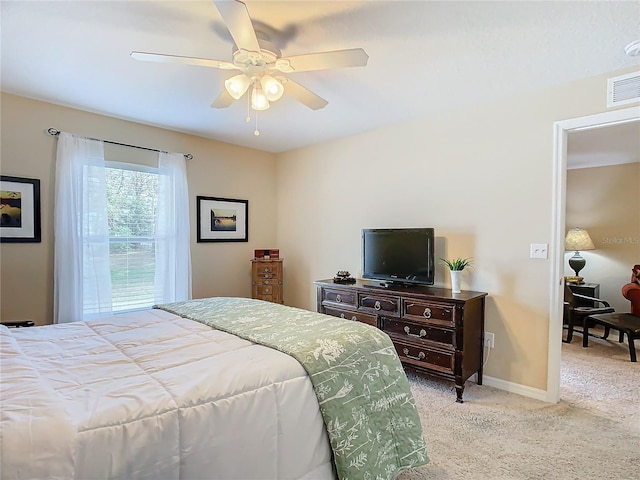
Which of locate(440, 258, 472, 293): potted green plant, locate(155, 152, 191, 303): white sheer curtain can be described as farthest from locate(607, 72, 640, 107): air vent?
locate(155, 152, 191, 303): white sheer curtain

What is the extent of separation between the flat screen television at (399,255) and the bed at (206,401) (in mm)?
1528

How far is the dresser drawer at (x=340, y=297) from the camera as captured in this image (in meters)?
3.49

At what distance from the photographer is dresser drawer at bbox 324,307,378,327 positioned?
332 cm

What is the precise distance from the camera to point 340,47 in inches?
88.4

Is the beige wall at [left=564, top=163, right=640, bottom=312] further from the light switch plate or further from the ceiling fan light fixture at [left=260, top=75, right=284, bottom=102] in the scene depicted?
the ceiling fan light fixture at [left=260, top=75, right=284, bottom=102]

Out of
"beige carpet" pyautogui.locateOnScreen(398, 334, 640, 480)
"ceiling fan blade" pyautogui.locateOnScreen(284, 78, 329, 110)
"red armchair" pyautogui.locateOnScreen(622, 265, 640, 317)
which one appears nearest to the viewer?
"beige carpet" pyautogui.locateOnScreen(398, 334, 640, 480)

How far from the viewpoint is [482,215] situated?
3176 mm

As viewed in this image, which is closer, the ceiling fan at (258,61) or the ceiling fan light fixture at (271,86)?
the ceiling fan at (258,61)

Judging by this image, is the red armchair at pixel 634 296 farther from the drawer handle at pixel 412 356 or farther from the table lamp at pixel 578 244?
the drawer handle at pixel 412 356

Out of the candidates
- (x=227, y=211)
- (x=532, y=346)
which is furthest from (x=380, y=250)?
(x=227, y=211)

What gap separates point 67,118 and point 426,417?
3976 millimetres

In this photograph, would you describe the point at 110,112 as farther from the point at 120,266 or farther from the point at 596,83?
the point at 596,83

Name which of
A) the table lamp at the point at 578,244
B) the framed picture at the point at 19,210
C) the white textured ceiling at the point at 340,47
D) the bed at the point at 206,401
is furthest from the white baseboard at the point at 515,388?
the framed picture at the point at 19,210

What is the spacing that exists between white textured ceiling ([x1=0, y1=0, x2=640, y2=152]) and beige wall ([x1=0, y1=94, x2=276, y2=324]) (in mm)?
222
